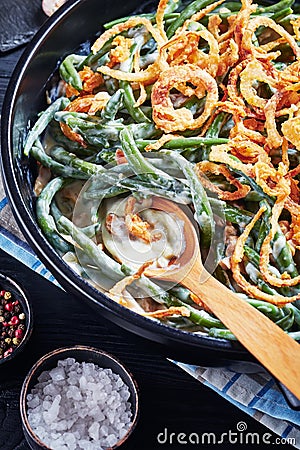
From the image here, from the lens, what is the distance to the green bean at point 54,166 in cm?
251

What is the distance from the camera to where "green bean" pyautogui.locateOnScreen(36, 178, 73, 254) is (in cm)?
240

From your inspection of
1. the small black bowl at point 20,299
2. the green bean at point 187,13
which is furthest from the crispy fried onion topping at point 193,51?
the small black bowl at point 20,299

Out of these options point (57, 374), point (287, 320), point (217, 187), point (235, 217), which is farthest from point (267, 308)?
point (57, 374)

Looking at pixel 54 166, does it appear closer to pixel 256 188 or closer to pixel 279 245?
pixel 256 188

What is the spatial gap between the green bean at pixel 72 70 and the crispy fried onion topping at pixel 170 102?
0.35m

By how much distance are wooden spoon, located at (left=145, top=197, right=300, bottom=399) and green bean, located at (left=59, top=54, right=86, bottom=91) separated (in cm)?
68

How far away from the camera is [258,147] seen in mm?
2408

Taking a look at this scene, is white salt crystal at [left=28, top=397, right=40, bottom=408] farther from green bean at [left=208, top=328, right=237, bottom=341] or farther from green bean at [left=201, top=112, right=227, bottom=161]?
green bean at [left=201, top=112, right=227, bottom=161]

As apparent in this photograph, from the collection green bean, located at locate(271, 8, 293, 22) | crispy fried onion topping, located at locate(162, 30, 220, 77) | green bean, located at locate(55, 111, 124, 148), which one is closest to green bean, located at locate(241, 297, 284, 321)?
green bean, located at locate(55, 111, 124, 148)

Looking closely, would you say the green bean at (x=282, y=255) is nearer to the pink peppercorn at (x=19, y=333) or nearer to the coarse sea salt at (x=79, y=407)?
the coarse sea salt at (x=79, y=407)

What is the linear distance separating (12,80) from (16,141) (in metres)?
0.23

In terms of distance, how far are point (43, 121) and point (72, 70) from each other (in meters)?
0.26

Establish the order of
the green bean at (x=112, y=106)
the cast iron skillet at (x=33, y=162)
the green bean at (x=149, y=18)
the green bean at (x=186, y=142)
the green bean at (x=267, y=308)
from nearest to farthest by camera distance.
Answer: the cast iron skillet at (x=33, y=162)
the green bean at (x=267, y=308)
the green bean at (x=186, y=142)
the green bean at (x=112, y=106)
the green bean at (x=149, y=18)

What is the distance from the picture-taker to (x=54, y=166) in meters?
2.54
